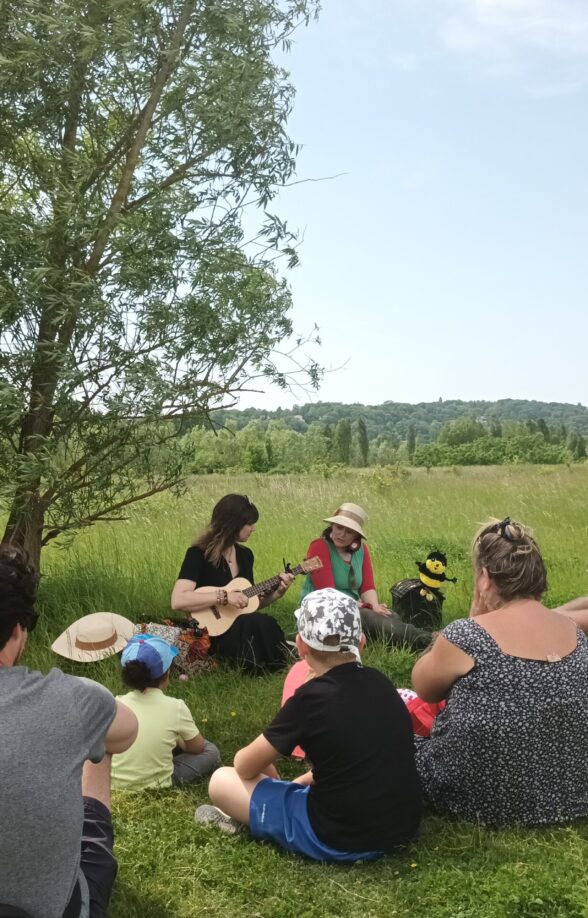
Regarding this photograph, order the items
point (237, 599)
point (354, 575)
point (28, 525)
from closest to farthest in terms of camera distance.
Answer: point (237, 599) → point (354, 575) → point (28, 525)

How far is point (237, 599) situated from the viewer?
21.4ft

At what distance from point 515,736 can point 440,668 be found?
1.36ft

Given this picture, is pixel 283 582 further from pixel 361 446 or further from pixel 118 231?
pixel 361 446

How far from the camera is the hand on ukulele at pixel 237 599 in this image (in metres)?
6.53

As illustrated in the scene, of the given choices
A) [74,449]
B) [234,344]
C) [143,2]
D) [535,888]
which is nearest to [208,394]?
[234,344]

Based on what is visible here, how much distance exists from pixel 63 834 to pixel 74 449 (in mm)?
5094

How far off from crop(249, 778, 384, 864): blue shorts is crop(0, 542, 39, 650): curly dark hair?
1.77 m

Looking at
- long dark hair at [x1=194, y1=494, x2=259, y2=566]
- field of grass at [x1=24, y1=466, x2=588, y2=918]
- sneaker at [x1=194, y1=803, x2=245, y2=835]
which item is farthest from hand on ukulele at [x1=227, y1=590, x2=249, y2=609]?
sneaker at [x1=194, y1=803, x2=245, y2=835]

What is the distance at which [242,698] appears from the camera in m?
5.80

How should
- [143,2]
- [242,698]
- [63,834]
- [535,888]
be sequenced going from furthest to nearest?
[143,2]
[242,698]
[535,888]
[63,834]

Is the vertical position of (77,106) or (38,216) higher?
(77,106)

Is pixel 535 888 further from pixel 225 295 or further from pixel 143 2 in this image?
pixel 143 2

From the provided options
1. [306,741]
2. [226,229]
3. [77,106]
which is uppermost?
[77,106]

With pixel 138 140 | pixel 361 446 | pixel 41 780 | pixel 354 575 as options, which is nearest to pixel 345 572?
pixel 354 575
